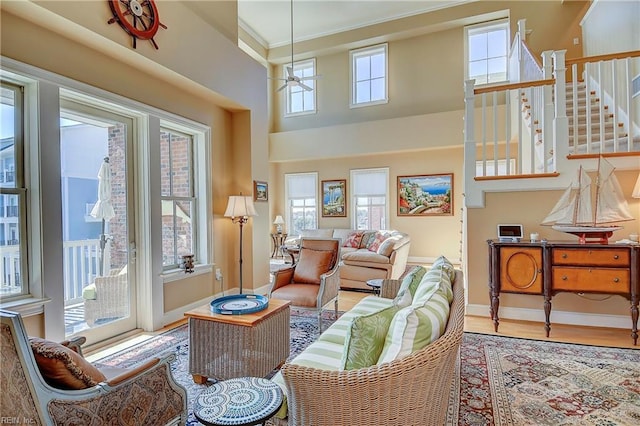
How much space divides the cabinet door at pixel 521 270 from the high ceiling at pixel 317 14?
586 centimetres

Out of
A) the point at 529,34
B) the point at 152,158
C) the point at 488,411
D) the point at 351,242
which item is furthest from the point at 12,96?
the point at 529,34

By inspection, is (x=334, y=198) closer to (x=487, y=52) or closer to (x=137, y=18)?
(x=487, y=52)

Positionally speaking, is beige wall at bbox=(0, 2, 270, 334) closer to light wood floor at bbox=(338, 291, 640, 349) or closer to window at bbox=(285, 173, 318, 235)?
light wood floor at bbox=(338, 291, 640, 349)

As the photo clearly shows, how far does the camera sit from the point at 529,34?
21.1 ft

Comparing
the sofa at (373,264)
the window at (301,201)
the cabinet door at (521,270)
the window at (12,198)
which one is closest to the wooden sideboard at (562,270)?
the cabinet door at (521,270)

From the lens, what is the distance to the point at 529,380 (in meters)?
2.52

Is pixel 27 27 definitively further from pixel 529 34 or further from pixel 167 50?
pixel 529 34

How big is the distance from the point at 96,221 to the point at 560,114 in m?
4.93

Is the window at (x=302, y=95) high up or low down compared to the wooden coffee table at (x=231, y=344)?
up

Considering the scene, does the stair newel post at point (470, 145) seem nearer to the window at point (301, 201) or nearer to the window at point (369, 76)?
the window at point (369, 76)

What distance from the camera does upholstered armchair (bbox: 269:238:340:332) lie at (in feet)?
11.4

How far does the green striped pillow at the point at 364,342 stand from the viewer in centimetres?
141

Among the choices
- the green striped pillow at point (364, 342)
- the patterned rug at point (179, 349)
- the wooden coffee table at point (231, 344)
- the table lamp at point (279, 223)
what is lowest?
the patterned rug at point (179, 349)

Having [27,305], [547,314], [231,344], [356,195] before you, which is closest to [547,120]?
[547,314]
